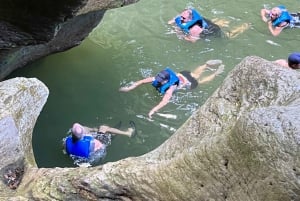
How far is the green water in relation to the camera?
30.2ft

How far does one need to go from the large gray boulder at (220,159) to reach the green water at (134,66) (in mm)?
4351

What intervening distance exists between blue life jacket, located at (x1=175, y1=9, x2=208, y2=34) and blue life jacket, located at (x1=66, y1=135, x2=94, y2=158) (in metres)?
3.88

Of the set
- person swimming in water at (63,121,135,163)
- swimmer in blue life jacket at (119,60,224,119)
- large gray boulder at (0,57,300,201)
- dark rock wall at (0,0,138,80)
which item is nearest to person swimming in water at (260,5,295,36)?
swimmer in blue life jacket at (119,60,224,119)

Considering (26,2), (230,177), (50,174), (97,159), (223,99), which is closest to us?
(230,177)

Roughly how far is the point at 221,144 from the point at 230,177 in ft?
0.66

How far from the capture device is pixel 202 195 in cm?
333

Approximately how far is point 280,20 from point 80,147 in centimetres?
548

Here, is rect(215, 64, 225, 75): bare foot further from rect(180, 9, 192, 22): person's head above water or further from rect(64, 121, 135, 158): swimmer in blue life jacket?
rect(64, 121, 135, 158): swimmer in blue life jacket

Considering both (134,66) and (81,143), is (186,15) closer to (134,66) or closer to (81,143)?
(134,66)

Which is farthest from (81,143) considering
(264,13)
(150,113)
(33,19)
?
(264,13)

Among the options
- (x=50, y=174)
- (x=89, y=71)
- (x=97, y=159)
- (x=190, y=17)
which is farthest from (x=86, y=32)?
(x=50, y=174)

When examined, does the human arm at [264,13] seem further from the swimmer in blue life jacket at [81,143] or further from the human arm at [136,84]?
the swimmer in blue life jacket at [81,143]

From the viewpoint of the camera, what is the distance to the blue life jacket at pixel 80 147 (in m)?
8.43

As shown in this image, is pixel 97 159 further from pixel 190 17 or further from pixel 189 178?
pixel 189 178
